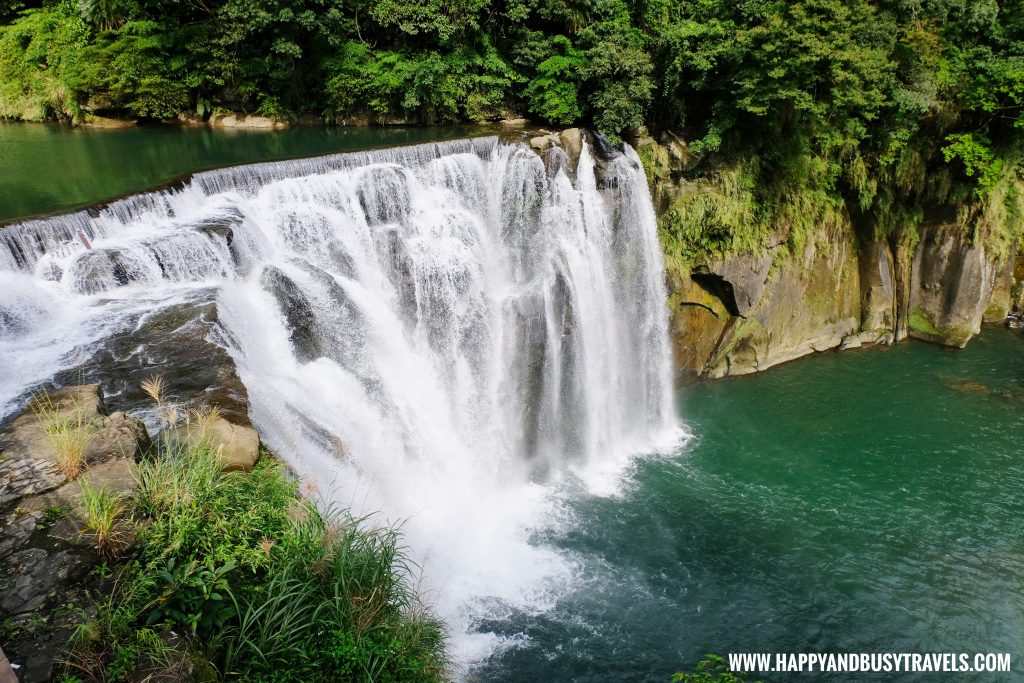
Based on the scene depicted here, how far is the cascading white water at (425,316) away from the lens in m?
8.28

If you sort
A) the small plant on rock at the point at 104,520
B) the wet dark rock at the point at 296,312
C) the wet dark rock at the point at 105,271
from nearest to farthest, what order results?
the small plant on rock at the point at 104,520 → the wet dark rock at the point at 105,271 → the wet dark rock at the point at 296,312

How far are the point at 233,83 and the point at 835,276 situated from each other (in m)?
18.4

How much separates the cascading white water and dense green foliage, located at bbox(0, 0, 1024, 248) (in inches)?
104

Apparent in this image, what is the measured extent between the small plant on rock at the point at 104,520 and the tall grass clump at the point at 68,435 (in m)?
0.52

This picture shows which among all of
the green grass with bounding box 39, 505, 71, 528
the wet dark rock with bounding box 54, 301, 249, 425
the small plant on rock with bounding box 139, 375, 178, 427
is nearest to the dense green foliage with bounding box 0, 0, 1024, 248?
the wet dark rock with bounding box 54, 301, 249, 425

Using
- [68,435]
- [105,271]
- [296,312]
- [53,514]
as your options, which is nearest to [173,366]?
[296,312]

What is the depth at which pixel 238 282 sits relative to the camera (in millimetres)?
9258

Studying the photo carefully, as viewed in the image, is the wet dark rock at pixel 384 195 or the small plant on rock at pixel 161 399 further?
the wet dark rock at pixel 384 195

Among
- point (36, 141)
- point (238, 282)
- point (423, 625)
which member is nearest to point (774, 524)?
point (423, 625)

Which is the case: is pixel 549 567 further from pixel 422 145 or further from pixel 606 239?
pixel 422 145

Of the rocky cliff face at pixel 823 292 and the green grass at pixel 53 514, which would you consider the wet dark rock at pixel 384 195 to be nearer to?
the rocky cliff face at pixel 823 292

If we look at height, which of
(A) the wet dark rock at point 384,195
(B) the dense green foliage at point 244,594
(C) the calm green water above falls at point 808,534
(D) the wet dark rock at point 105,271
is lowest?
(C) the calm green water above falls at point 808,534

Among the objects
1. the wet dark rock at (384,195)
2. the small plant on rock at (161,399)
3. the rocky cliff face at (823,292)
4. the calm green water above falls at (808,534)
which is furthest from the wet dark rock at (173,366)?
the rocky cliff face at (823,292)

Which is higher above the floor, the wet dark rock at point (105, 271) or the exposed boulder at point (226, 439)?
the wet dark rock at point (105, 271)
